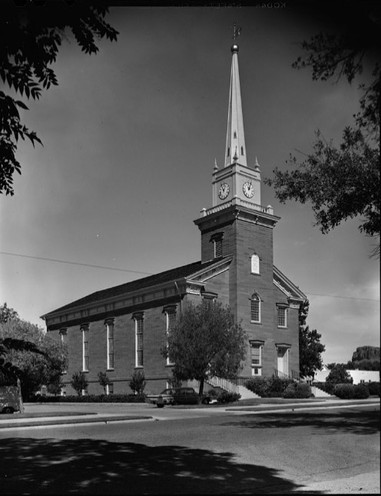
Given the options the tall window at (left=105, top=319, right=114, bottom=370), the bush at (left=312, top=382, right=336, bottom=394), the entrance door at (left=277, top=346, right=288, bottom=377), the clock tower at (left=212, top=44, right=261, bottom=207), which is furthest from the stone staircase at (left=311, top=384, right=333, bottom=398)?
the tall window at (left=105, top=319, right=114, bottom=370)

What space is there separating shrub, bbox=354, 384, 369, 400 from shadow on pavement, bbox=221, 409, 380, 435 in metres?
0.07

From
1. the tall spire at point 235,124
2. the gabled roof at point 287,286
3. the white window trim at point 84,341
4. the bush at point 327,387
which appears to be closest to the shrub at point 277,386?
the bush at point 327,387

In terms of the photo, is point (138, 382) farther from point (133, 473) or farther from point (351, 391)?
point (351, 391)

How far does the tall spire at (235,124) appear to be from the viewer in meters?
3.51

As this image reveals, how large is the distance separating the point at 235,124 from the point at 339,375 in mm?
1652

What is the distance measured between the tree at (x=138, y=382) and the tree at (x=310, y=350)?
33.5 metres

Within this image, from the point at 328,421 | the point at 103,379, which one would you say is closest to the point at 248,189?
the point at 328,421

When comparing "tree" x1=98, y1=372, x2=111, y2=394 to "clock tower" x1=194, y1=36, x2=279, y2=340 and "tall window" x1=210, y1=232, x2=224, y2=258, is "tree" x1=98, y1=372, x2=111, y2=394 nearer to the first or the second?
"tall window" x1=210, y1=232, x2=224, y2=258

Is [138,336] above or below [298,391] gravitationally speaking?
below

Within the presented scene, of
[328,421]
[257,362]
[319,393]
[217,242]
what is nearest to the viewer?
[328,421]

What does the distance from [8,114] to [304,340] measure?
2.81 metres

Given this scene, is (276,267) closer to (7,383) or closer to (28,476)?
(7,383)

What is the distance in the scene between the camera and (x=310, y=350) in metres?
3.69

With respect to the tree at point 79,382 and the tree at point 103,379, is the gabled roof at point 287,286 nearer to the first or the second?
the tree at point 79,382
